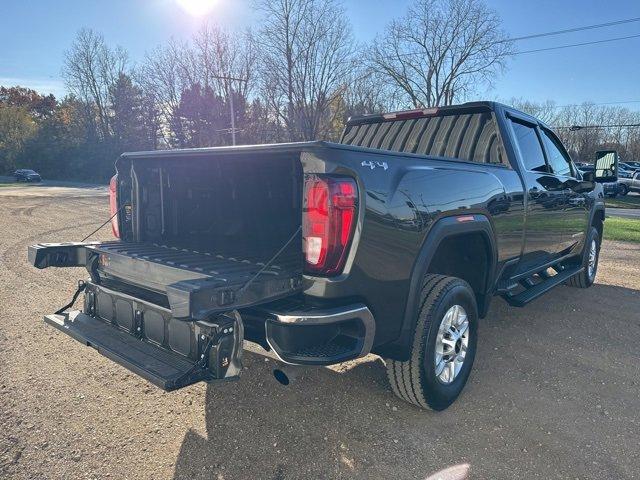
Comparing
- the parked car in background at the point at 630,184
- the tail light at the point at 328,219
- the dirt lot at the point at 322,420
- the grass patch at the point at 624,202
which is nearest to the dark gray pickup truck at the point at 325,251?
the tail light at the point at 328,219

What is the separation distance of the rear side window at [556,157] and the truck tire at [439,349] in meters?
2.54

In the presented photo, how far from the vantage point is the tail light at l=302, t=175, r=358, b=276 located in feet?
6.86

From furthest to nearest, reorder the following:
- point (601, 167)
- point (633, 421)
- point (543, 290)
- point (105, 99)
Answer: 1. point (105, 99)
2. point (601, 167)
3. point (543, 290)
4. point (633, 421)

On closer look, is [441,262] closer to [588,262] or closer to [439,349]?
[439,349]

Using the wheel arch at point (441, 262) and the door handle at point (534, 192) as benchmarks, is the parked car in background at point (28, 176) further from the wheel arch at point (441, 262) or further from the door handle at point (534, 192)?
the wheel arch at point (441, 262)

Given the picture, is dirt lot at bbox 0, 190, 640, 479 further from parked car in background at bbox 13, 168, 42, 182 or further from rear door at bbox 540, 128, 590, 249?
parked car in background at bbox 13, 168, 42, 182

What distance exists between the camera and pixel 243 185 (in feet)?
10.8

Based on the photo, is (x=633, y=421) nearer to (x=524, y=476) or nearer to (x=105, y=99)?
(x=524, y=476)

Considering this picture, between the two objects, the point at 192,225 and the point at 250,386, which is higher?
the point at 192,225

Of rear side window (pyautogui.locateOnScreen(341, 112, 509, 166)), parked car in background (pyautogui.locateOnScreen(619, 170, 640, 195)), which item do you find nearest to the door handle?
rear side window (pyautogui.locateOnScreen(341, 112, 509, 166))

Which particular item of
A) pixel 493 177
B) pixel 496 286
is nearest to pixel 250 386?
pixel 496 286

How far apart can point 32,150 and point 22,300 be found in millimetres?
58638

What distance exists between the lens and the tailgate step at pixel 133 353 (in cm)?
212

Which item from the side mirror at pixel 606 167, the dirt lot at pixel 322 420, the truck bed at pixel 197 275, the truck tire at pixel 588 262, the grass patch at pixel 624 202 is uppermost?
the side mirror at pixel 606 167
